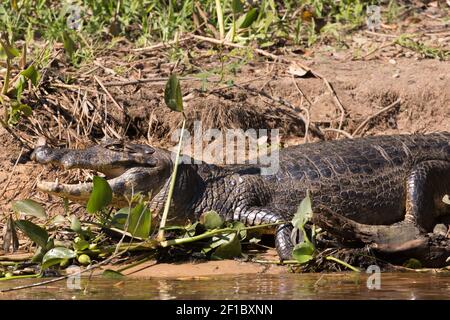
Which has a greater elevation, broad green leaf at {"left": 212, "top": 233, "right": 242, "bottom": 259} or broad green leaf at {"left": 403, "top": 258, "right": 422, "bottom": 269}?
broad green leaf at {"left": 212, "top": 233, "right": 242, "bottom": 259}

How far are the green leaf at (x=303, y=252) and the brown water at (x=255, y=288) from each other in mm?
117

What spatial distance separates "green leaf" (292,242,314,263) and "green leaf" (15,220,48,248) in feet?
4.67

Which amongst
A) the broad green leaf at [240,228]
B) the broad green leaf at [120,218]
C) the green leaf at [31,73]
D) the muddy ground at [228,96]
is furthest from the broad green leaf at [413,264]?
the green leaf at [31,73]

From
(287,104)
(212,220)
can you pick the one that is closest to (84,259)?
(212,220)

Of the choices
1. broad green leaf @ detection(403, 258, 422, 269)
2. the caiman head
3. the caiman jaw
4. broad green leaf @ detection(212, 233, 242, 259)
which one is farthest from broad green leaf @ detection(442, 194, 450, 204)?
the caiman jaw

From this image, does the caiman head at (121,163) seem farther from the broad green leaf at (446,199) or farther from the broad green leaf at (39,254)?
the broad green leaf at (446,199)

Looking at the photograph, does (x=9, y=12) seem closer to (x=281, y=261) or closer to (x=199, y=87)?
(x=199, y=87)

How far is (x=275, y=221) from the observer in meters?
6.77

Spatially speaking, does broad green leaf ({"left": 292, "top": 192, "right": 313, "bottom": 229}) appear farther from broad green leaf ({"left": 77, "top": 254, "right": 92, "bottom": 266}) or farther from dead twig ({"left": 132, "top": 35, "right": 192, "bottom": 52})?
dead twig ({"left": 132, "top": 35, "right": 192, "bottom": 52})

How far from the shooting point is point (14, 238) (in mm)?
6422

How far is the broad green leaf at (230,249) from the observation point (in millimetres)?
6340

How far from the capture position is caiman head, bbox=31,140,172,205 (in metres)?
6.64
